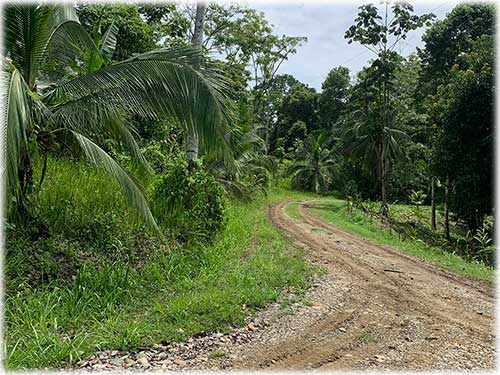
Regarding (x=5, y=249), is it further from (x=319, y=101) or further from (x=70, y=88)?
(x=319, y=101)

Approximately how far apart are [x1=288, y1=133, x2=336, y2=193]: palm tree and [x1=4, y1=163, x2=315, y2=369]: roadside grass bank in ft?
72.3

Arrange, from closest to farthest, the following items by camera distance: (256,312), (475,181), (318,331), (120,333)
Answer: (120,333), (318,331), (256,312), (475,181)

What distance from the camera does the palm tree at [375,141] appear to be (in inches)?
808

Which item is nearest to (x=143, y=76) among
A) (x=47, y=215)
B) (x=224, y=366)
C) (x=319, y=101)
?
(x=47, y=215)

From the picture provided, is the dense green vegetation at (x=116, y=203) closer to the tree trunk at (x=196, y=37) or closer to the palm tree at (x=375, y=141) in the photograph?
the tree trunk at (x=196, y=37)

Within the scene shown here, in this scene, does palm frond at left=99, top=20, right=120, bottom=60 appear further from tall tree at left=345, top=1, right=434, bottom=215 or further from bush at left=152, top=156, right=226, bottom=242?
Result: tall tree at left=345, top=1, right=434, bottom=215

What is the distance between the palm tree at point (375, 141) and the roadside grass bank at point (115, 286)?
14.7 metres

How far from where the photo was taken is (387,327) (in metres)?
4.05

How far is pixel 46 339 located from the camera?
3.33m

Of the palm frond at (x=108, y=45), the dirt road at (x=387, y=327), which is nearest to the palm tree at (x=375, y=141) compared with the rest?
the dirt road at (x=387, y=327)

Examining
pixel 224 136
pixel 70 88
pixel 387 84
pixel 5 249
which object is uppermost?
pixel 387 84

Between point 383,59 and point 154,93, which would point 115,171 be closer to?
point 154,93

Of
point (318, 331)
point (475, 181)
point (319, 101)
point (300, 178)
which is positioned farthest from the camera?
point (319, 101)

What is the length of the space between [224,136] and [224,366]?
2770 millimetres
